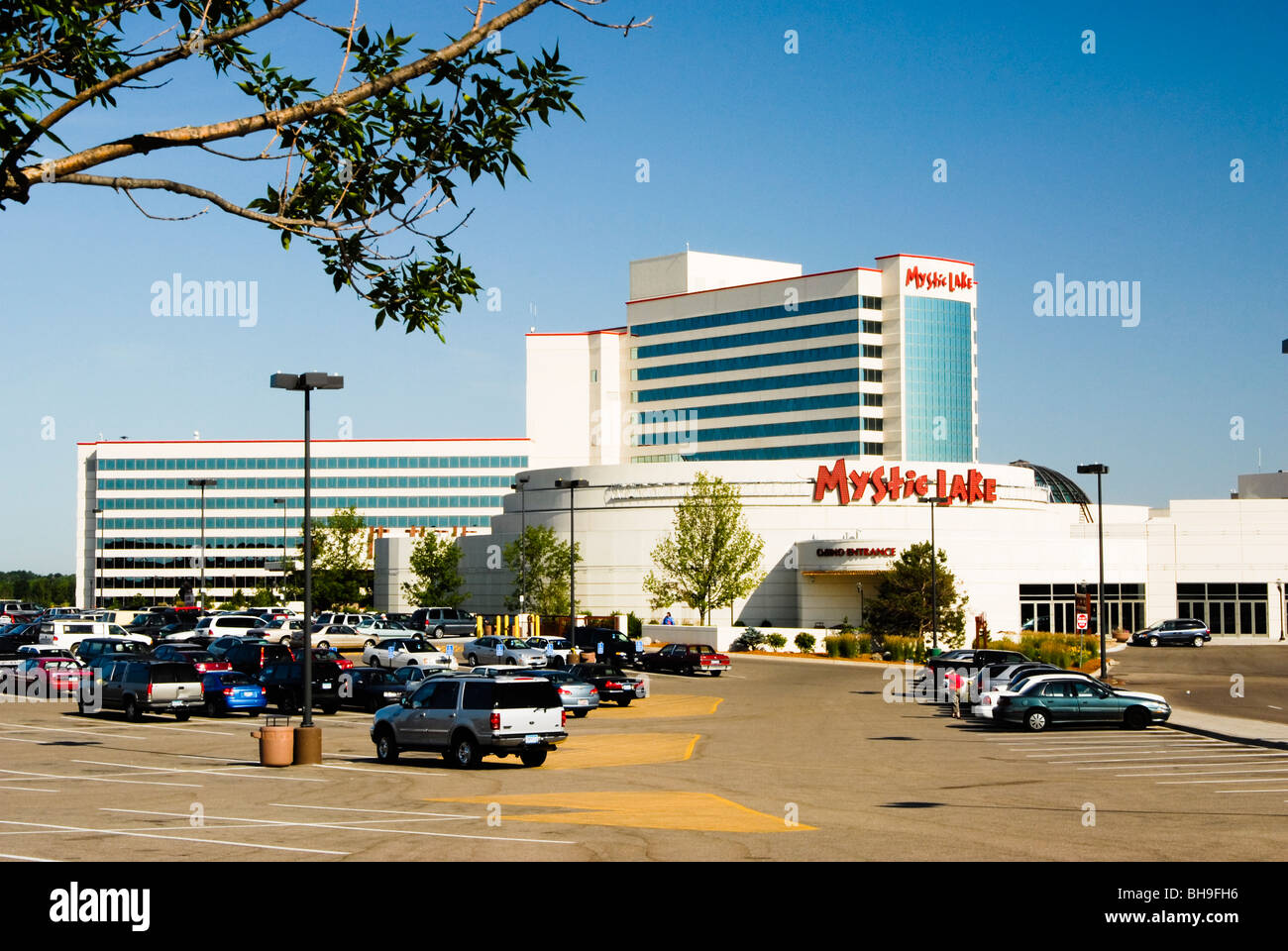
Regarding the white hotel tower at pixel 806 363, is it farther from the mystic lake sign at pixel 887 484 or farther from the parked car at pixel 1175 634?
the parked car at pixel 1175 634

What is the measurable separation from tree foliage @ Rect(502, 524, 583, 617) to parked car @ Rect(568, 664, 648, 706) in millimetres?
43841

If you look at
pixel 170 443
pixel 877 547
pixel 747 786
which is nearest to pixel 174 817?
pixel 747 786

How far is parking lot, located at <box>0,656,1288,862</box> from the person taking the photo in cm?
1539

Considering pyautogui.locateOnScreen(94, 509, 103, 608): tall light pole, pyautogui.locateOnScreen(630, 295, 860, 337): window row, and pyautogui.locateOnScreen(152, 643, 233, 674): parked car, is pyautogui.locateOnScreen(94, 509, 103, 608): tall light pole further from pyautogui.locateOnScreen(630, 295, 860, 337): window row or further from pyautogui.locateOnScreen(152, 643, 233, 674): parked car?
pyautogui.locateOnScreen(152, 643, 233, 674): parked car

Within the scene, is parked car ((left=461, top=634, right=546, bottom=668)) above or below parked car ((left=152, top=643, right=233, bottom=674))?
below

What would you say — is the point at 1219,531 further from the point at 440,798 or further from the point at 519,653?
the point at 440,798

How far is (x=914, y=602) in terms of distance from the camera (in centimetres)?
7456

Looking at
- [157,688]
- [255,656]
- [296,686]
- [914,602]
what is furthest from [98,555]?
[157,688]

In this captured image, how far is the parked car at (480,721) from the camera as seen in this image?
2617cm

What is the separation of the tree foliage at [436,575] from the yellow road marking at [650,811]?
78.3 meters

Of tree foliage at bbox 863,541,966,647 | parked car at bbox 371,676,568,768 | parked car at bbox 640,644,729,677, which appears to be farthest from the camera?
tree foliage at bbox 863,541,966,647

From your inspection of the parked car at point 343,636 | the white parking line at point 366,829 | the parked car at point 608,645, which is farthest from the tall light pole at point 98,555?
the white parking line at point 366,829

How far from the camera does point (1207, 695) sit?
4628cm

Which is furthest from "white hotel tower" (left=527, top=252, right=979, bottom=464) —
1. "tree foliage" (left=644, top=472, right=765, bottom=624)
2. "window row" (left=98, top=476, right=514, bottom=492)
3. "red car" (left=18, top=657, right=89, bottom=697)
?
"red car" (left=18, top=657, right=89, bottom=697)
